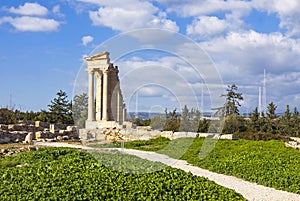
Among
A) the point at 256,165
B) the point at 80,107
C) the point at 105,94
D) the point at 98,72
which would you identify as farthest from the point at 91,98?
the point at 256,165

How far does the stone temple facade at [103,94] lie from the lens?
31.6m

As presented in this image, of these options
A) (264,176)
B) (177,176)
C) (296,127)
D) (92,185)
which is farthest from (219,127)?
(92,185)

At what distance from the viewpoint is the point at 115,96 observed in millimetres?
32062

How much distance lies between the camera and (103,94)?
32.1 m

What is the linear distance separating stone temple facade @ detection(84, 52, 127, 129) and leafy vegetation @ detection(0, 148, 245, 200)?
1991cm

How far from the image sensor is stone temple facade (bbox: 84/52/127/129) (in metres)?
31.6

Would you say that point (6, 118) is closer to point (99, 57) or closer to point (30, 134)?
point (99, 57)

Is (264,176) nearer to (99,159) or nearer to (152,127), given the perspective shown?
(99,159)

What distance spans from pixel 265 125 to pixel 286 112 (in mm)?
5214

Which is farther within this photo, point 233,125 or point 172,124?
point 233,125

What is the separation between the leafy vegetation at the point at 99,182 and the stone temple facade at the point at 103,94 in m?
19.9

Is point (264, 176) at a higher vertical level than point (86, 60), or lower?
lower

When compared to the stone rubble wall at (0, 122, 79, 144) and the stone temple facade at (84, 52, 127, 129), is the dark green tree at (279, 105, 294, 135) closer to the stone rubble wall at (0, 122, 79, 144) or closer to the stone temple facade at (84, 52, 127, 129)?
the stone temple facade at (84, 52, 127, 129)

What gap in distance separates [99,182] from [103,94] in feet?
77.3
